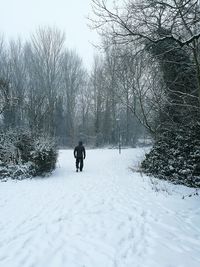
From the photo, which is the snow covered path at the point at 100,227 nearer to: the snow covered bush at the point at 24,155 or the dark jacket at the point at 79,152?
Result: the snow covered bush at the point at 24,155

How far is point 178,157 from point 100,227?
6.55 metres

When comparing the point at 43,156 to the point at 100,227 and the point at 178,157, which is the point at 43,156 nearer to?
the point at 178,157

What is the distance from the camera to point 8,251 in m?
4.90

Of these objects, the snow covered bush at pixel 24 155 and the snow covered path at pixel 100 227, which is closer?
the snow covered path at pixel 100 227

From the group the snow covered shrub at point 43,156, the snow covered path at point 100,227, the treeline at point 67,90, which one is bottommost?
the snow covered path at point 100,227

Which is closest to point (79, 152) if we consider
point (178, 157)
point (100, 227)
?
point (178, 157)

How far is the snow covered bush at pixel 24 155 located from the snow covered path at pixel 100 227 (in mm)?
2844

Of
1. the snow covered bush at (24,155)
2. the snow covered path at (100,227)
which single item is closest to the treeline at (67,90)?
the snow covered bush at (24,155)

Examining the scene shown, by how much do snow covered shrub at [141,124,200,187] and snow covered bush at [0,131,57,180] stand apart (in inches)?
194

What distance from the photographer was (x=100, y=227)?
20.2 feet

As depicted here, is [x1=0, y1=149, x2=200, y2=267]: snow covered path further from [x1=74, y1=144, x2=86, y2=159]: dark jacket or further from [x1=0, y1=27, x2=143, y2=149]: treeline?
[x1=0, y1=27, x2=143, y2=149]: treeline

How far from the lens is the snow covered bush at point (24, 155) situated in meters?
13.7

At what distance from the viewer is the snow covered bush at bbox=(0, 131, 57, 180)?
13664 mm

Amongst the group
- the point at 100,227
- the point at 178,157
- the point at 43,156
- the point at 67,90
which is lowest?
the point at 100,227
